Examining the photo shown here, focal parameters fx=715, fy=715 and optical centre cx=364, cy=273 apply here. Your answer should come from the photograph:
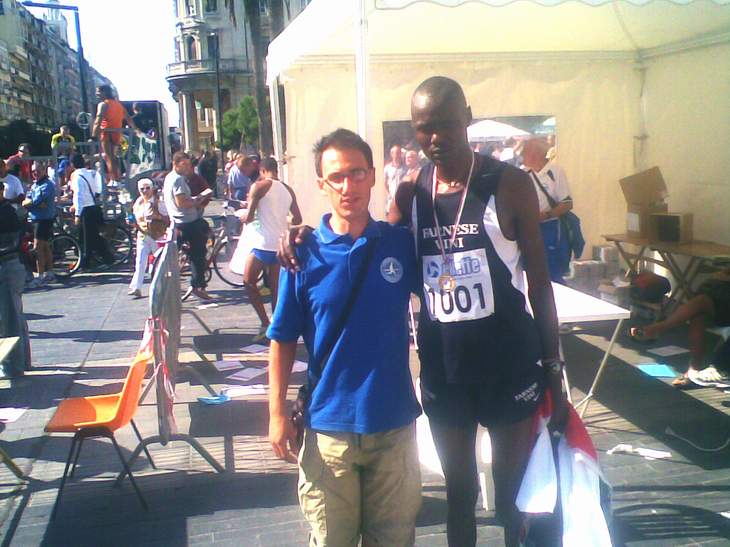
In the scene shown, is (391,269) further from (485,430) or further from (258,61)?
(258,61)

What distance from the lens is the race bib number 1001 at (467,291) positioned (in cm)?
240

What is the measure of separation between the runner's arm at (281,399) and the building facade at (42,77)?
65.8m

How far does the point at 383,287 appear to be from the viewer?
7.54ft

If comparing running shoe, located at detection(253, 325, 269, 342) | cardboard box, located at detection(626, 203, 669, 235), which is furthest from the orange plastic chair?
cardboard box, located at detection(626, 203, 669, 235)

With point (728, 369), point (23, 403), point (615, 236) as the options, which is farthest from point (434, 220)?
point (615, 236)

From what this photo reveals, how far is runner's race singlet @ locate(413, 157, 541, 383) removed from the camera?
241cm

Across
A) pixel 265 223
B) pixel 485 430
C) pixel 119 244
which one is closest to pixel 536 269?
pixel 485 430

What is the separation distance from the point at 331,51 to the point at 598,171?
3.69 metres

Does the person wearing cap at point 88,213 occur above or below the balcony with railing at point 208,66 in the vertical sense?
below

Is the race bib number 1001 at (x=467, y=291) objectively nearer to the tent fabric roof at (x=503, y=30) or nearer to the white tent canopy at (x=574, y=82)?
the tent fabric roof at (x=503, y=30)

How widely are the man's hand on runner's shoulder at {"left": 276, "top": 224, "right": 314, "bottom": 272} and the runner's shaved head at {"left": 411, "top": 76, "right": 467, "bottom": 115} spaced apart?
0.57 m

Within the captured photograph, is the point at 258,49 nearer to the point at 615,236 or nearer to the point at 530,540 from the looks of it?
the point at 615,236

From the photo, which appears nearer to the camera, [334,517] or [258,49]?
[334,517]

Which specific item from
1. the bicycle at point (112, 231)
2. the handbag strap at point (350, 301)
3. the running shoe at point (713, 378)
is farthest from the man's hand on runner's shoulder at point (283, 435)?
the bicycle at point (112, 231)
